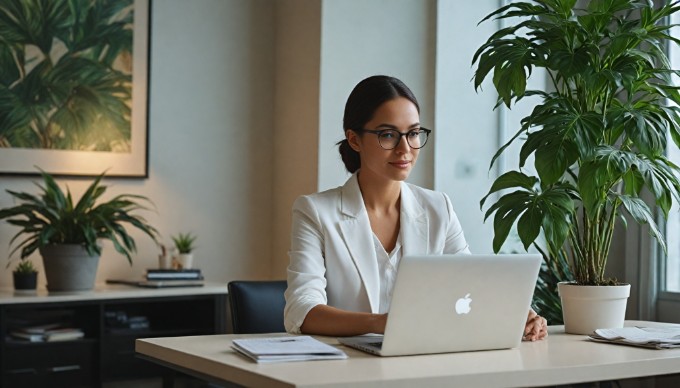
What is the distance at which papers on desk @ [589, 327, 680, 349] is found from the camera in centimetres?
227

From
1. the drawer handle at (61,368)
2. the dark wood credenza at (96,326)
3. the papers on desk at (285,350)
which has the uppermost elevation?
the papers on desk at (285,350)

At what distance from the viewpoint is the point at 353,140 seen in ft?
9.29

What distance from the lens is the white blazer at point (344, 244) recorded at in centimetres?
261

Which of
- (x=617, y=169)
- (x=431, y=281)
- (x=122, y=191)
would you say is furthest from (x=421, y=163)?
(x=431, y=281)

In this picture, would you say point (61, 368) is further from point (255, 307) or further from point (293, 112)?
point (293, 112)

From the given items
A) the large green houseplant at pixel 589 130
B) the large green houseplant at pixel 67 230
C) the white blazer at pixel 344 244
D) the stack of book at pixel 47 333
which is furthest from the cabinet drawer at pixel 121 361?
the large green houseplant at pixel 589 130

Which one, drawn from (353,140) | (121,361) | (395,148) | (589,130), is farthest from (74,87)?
(589,130)

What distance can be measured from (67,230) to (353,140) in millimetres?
1878

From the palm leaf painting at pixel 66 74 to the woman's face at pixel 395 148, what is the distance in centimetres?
221

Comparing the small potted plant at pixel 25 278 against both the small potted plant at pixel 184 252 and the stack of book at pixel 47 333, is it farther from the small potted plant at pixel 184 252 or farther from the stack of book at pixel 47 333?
the small potted plant at pixel 184 252

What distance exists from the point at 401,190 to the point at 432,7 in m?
2.36

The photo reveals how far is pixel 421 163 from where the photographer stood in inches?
193

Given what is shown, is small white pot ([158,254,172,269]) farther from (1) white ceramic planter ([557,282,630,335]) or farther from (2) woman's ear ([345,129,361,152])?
(1) white ceramic planter ([557,282,630,335])

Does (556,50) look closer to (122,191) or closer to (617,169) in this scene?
(617,169)
